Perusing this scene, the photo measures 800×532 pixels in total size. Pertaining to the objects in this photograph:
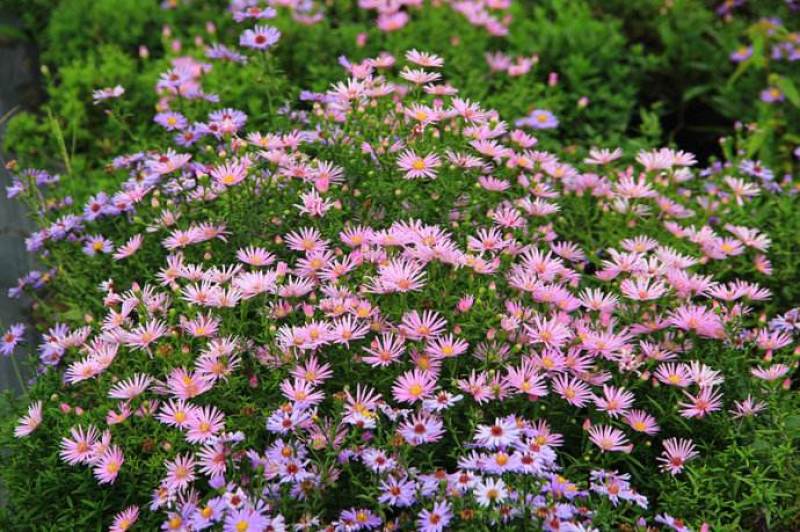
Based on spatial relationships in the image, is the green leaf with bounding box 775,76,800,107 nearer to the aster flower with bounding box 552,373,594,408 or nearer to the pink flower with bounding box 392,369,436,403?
the aster flower with bounding box 552,373,594,408

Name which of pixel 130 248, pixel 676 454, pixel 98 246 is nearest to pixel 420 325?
pixel 676 454

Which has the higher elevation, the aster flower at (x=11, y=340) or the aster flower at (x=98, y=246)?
the aster flower at (x=98, y=246)

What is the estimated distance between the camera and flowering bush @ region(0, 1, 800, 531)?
6.37 feet

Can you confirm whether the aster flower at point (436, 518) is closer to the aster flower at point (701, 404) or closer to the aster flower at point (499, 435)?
the aster flower at point (499, 435)

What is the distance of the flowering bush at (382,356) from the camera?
1.94 meters

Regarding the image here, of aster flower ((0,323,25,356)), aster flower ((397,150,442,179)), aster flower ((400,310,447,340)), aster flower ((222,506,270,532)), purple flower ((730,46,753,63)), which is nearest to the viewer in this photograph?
aster flower ((222,506,270,532))

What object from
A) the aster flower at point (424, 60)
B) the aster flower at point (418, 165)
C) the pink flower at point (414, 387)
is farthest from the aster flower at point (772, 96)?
the pink flower at point (414, 387)

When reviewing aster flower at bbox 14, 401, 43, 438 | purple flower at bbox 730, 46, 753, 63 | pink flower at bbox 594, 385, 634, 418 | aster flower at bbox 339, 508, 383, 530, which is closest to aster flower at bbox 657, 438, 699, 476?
pink flower at bbox 594, 385, 634, 418

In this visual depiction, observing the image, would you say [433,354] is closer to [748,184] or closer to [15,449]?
[15,449]

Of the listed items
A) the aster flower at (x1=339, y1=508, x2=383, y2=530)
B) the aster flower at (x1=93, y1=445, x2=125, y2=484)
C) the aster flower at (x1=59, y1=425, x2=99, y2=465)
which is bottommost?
the aster flower at (x1=59, y1=425, x2=99, y2=465)

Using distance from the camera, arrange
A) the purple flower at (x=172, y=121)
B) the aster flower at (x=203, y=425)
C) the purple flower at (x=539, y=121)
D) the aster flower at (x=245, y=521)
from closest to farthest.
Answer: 1. the aster flower at (x=245, y=521)
2. the aster flower at (x=203, y=425)
3. the purple flower at (x=172, y=121)
4. the purple flower at (x=539, y=121)

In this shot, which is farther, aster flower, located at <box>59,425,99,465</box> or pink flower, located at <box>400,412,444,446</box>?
aster flower, located at <box>59,425,99,465</box>

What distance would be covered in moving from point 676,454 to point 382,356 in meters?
0.68

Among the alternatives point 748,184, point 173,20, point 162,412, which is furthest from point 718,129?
point 162,412
